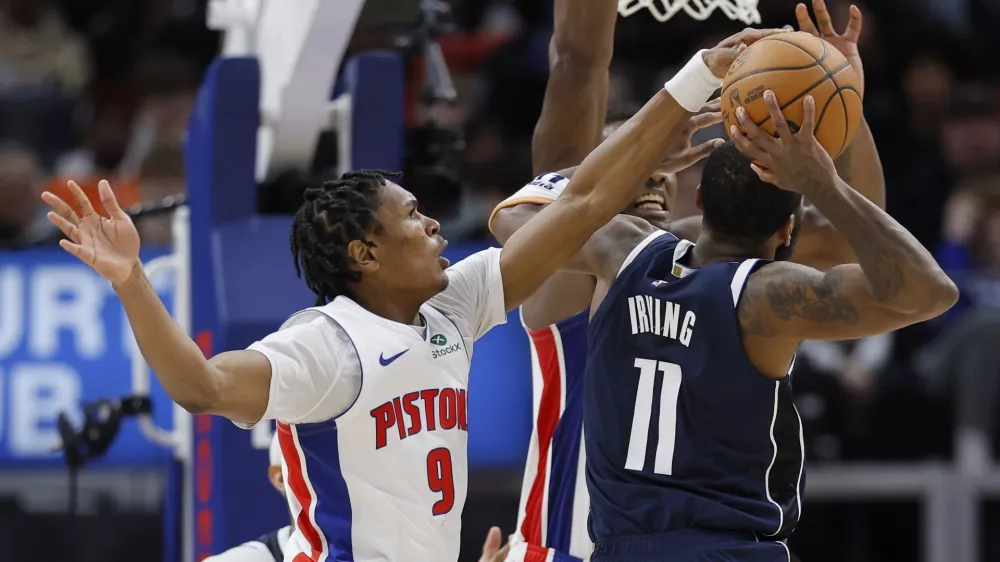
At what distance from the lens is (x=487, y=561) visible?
4277 mm

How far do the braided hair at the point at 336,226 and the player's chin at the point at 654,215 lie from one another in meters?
0.93

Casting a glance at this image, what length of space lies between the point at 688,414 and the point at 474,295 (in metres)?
0.72

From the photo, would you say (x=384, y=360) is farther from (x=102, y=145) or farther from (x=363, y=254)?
(x=102, y=145)

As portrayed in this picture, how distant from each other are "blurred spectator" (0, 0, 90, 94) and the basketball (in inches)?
351

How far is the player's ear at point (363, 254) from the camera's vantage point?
150 inches

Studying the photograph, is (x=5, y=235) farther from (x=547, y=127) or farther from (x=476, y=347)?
(x=547, y=127)

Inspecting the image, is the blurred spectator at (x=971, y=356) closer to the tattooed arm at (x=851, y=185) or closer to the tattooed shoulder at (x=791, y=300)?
the tattooed arm at (x=851, y=185)

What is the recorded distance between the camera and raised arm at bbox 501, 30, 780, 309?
3.88 meters

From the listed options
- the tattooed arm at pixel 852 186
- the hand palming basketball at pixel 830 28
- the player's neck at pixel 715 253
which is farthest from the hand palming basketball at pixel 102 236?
the tattooed arm at pixel 852 186

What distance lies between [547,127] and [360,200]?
4.14 ft

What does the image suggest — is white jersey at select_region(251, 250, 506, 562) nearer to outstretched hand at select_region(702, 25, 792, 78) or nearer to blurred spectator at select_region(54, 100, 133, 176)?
outstretched hand at select_region(702, 25, 792, 78)

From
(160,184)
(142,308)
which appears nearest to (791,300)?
(142,308)

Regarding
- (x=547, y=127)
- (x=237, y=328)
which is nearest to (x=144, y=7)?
(x=237, y=328)

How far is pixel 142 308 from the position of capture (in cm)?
330
